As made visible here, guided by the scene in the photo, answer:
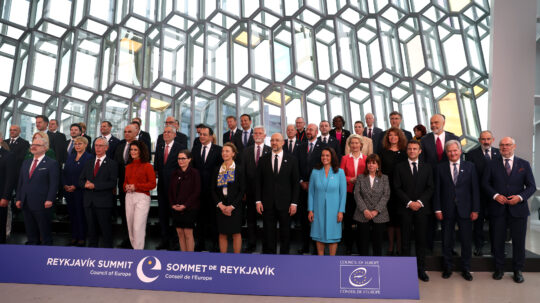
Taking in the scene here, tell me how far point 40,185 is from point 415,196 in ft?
13.6

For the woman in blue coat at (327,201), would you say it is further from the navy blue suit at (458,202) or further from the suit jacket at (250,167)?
the navy blue suit at (458,202)

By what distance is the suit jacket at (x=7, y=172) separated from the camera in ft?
13.9

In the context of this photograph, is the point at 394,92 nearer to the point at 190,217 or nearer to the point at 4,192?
the point at 190,217

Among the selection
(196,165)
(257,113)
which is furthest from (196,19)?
(196,165)

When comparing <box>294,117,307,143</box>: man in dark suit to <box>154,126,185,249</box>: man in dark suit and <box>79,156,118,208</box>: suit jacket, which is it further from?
<box>79,156,118,208</box>: suit jacket

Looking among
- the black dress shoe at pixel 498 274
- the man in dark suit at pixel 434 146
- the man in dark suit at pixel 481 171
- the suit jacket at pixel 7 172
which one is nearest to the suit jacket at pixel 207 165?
the suit jacket at pixel 7 172

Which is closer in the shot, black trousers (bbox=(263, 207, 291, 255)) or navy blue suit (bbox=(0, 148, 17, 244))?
black trousers (bbox=(263, 207, 291, 255))

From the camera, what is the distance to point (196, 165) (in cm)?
415

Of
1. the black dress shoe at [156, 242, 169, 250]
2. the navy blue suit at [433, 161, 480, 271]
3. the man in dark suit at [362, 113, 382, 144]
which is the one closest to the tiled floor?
the navy blue suit at [433, 161, 480, 271]

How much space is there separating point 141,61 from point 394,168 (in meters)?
6.91

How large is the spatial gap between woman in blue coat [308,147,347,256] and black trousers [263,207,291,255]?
10.3 inches

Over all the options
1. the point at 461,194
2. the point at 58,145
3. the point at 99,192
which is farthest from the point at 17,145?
the point at 461,194

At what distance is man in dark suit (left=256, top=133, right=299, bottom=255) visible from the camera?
3594 millimetres

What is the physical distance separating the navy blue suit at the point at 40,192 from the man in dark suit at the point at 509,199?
481 centimetres
